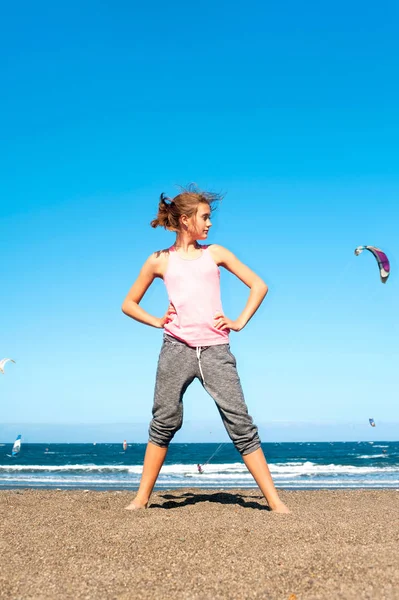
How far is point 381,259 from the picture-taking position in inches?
236

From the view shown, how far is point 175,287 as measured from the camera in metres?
4.20

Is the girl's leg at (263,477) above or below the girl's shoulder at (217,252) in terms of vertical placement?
below

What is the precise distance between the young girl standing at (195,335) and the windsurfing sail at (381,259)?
192 cm

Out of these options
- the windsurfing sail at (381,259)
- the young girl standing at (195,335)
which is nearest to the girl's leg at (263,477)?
the young girl standing at (195,335)

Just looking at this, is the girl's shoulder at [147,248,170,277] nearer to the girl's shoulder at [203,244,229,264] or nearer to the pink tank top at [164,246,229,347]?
the pink tank top at [164,246,229,347]

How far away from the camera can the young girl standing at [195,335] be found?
4020 mm

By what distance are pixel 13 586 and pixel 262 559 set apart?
1.01 m

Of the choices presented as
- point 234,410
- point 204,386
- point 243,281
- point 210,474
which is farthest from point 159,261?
point 210,474

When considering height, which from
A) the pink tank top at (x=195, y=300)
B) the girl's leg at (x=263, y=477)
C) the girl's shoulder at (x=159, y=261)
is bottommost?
the girl's leg at (x=263, y=477)

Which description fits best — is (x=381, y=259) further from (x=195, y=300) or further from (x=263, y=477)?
(x=263, y=477)

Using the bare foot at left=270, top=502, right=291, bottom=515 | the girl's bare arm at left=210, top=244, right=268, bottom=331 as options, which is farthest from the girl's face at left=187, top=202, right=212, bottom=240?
the bare foot at left=270, top=502, right=291, bottom=515

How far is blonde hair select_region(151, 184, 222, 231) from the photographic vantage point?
14.0ft

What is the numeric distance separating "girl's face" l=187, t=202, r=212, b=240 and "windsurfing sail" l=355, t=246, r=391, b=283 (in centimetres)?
210

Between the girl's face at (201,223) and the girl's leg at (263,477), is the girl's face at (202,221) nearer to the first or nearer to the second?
the girl's face at (201,223)
